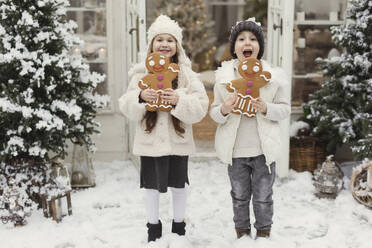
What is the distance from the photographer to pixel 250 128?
292 cm

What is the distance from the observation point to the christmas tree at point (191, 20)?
10.7 metres

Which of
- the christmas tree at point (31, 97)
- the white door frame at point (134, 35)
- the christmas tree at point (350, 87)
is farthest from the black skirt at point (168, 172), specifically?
the christmas tree at point (350, 87)

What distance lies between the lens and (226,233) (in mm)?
3434

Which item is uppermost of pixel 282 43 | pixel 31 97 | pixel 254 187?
pixel 282 43

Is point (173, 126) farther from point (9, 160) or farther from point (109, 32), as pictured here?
point (109, 32)

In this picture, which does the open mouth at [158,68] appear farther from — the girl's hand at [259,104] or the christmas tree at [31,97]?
the christmas tree at [31,97]

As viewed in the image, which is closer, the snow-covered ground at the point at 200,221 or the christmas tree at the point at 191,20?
the snow-covered ground at the point at 200,221

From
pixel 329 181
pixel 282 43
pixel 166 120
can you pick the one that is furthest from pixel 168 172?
pixel 282 43

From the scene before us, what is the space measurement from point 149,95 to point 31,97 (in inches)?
53.9

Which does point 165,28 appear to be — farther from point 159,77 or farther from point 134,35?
point 134,35

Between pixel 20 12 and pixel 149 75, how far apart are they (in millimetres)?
1552

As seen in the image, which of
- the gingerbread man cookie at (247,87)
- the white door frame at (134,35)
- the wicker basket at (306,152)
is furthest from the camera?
the wicker basket at (306,152)

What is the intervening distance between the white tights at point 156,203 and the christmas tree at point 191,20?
7989 millimetres

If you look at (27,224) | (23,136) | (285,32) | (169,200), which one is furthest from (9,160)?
(285,32)
